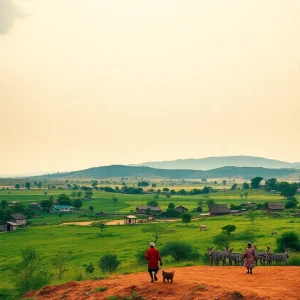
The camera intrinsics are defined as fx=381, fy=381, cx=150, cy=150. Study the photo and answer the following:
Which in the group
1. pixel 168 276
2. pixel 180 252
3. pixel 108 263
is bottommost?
pixel 108 263

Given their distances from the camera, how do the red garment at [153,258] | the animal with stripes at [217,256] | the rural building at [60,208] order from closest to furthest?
1. the red garment at [153,258]
2. the animal with stripes at [217,256]
3. the rural building at [60,208]

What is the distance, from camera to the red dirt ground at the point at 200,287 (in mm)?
17547

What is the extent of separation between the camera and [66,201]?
126 meters

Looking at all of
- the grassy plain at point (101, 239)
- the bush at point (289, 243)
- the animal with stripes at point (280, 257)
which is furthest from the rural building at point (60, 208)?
the animal with stripes at point (280, 257)

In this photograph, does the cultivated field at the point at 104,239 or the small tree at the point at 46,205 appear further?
the small tree at the point at 46,205

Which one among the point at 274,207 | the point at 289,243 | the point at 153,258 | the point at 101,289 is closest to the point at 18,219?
the point at 274,207

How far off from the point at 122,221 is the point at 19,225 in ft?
79.7

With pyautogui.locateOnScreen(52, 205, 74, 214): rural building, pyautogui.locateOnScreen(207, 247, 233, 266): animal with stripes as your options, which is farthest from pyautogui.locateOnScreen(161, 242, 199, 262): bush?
pyautogui.locateOnScreen(52, 205, 74, 214): rural building

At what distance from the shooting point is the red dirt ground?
1755 cm

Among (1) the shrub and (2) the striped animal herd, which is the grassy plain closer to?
(2) the striped animal herd

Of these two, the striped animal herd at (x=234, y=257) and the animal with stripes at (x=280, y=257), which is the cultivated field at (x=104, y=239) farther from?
the striped animal herd at (x=234, y=257)

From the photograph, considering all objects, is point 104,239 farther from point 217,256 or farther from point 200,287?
point 200,287

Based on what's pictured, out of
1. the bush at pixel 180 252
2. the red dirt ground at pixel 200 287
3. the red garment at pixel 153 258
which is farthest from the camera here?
the bush at pixel 180 252

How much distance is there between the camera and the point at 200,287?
60.3ft
